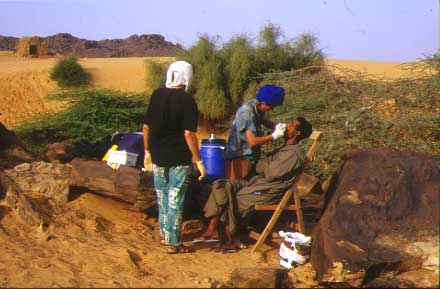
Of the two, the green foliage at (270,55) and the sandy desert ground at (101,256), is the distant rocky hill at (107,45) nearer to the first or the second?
the green foliage at (270,55)

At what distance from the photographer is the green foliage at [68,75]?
19.9 metres

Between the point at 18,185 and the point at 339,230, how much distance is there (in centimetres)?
398

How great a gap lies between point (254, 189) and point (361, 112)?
257 cm

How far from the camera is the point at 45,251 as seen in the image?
5.67m

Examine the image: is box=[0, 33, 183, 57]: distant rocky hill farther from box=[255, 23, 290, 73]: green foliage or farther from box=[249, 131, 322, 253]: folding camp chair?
box=[249, 131, 322, 253]: folding camp chair

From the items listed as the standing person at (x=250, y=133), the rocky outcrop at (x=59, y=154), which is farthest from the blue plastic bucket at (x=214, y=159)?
the rocky outcrop at (x=59, y=154)

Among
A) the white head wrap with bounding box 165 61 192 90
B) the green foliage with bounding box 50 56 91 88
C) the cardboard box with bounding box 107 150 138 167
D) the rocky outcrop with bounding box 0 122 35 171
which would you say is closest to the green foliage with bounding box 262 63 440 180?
the cardboard box with bounding box 107 150 138 167

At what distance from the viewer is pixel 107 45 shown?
220 ft

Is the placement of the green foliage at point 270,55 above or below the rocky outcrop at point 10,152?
above

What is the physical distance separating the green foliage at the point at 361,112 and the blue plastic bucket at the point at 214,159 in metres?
1.52

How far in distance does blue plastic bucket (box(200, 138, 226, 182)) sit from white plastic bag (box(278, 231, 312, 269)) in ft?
4.88

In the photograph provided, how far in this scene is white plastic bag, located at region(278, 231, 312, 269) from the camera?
5.26 m

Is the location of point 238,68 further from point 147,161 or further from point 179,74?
point 179,74

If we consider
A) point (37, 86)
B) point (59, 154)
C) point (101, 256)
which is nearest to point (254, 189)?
point (101, 256)
